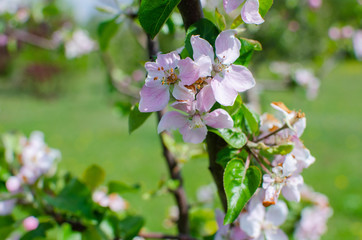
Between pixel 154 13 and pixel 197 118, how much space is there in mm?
155

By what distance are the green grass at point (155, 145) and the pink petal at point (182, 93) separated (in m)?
1.07

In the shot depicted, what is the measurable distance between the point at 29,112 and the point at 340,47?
30.7 feet

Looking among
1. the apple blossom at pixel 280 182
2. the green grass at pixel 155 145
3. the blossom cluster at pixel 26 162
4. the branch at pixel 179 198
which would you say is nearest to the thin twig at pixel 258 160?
the apple blossom at pixel 280 182

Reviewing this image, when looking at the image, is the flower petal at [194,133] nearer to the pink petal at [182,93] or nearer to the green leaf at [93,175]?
the pink petal at [182,93]

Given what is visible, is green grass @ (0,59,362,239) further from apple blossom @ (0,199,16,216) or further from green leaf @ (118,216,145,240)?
green leaf @ (118,216,145,240)

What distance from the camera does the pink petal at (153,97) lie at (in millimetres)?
517

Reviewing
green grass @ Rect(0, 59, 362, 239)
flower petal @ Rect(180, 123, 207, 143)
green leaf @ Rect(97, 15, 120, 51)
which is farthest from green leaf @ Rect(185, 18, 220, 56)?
green grass @ Rect(0, 59, 362, 239)

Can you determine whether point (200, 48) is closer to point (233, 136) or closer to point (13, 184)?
point (233, 136)

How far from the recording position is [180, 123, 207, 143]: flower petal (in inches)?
21.5

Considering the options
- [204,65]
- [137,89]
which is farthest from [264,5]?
[137,89]

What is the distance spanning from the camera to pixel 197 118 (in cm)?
53

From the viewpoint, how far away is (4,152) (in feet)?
3.51

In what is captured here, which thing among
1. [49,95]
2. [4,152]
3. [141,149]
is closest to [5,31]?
[4,152]

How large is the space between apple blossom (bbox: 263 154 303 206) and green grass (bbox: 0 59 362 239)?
110 cm
